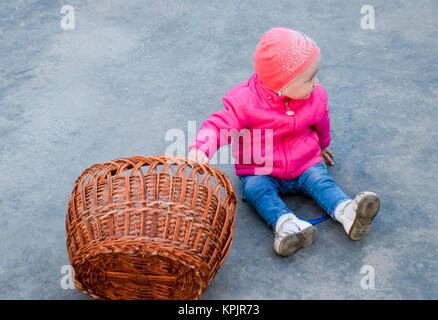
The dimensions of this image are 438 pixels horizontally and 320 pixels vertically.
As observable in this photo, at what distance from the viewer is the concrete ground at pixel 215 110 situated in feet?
5.82

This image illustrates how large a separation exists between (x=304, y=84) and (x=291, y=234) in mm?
487

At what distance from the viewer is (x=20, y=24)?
3.30m

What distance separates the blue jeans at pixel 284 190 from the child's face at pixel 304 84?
Answer: 314 millimetres

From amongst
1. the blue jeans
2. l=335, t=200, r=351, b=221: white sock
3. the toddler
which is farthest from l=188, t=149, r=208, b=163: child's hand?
l=335, t=200, r=351, b=221: white sock

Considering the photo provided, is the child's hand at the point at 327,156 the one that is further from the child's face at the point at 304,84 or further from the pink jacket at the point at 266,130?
the child's face at the point at 304,84

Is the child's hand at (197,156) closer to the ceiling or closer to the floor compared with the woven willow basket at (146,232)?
closer to the ceiling

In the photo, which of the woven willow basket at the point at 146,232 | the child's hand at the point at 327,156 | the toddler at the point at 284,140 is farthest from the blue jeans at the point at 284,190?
the woven willow basket at the point at 146,232

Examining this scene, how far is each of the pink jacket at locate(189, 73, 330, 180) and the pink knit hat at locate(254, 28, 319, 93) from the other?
0.32ft

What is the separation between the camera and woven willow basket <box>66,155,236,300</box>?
1478 millimetres

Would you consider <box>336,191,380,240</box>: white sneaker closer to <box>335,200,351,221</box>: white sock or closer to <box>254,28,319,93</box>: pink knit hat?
<box>335,200,351,221</box>: white sock

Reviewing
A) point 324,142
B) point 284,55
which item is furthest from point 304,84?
point 324,142

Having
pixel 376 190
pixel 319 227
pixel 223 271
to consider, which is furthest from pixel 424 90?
pixel 223 271

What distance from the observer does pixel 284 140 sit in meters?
1.95
